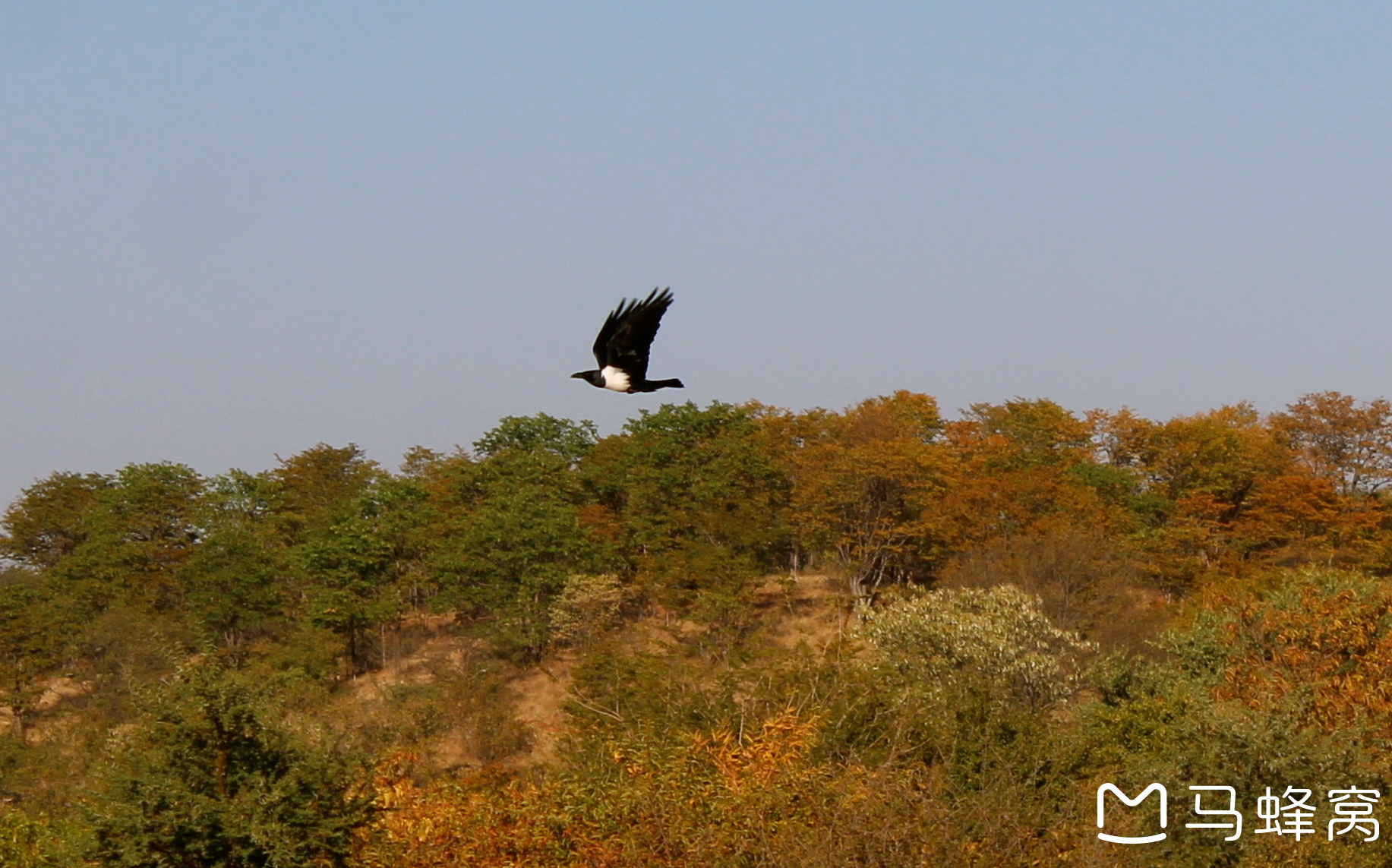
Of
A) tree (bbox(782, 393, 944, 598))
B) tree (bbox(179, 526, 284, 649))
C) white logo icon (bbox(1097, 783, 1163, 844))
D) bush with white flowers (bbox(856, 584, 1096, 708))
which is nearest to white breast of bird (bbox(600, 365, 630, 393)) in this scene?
white logo icon (bbox(1097, 783, 1163, 844))

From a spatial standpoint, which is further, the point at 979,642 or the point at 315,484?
the point at 315,484

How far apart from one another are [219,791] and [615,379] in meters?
4.95

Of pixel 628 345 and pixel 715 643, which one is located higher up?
pixel 628 345

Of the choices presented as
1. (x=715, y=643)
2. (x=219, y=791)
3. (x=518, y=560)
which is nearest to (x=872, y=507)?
(x=715, y=643)

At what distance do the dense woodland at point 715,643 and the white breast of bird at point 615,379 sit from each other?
10.8 feet

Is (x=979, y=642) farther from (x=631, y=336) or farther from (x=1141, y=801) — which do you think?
(x=631, y=336)

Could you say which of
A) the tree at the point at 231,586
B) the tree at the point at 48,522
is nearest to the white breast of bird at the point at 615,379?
the tree at the point at 231,586

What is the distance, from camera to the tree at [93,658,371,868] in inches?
460

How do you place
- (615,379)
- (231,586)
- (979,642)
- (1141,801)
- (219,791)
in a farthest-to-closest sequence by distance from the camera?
1. (231,586)
2. (979,642)
3. (1141,801)
4. (219,791)
5. (615,379)

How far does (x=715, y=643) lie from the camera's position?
43750 millimetres

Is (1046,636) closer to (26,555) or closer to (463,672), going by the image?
(463,672)

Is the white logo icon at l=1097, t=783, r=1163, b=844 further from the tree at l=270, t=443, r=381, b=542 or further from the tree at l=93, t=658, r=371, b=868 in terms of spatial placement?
the tree at l=270, t=443, r=381, b=542

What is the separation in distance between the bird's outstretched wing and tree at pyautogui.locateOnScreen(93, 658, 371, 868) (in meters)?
4.44

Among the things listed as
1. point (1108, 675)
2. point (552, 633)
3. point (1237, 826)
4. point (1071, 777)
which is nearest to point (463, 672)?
point (552, 633)
